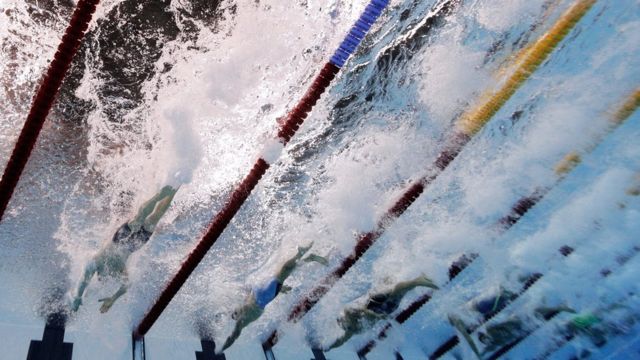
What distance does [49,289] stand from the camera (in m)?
4.80

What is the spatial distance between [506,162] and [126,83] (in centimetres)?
405

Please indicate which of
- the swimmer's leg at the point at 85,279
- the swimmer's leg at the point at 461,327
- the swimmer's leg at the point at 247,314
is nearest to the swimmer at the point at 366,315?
the swimmer's leg at the point at 461,327

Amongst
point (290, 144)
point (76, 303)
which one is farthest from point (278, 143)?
point (76, 303)

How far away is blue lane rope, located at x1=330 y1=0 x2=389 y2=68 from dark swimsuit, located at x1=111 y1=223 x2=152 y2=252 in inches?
98.0

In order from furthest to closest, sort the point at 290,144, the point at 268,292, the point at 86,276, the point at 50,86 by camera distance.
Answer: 1. the point at 290,144
2. the point at 268,292
3. the point at 86,276
4. the point at 50,86

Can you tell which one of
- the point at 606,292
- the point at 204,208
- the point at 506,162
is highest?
the point at 204,208

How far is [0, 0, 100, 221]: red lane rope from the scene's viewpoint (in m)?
2.53

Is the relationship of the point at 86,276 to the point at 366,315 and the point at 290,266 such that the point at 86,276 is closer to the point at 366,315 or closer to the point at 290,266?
the point at 290,266

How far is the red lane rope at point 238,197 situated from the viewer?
10.7ft

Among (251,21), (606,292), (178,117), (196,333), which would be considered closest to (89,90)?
(178,117)

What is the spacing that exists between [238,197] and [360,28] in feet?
5.58

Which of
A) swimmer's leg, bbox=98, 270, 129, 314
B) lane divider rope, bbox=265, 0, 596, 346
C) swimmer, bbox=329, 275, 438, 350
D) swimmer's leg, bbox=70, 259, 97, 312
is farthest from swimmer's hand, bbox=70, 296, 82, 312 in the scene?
swimmer, bbox=329, 275, 438, 350

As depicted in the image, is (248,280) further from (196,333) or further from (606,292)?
(606,292)

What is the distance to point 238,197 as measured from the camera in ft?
12.7
